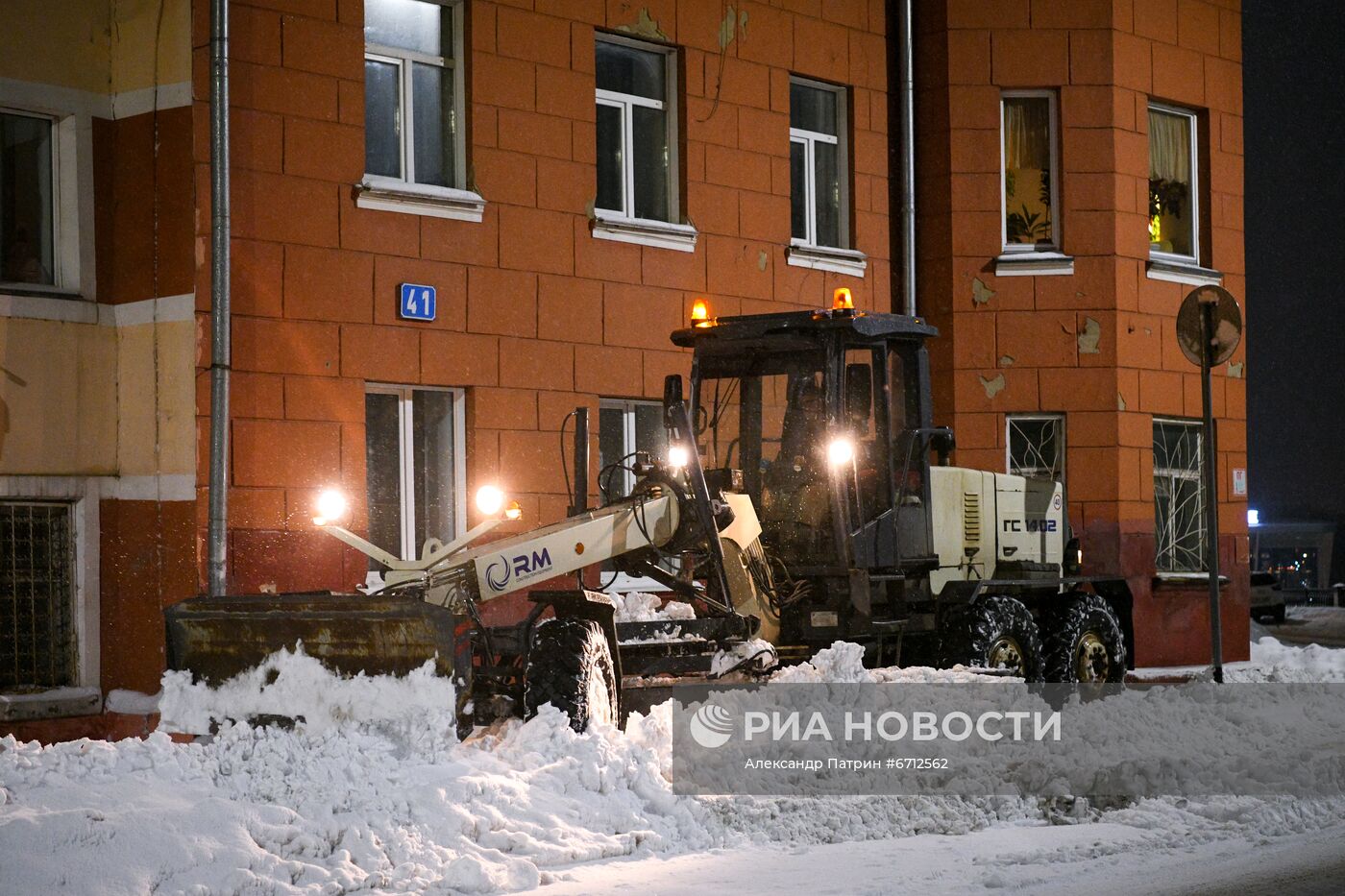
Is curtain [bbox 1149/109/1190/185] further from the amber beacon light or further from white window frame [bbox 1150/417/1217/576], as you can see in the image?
the amber beacon light

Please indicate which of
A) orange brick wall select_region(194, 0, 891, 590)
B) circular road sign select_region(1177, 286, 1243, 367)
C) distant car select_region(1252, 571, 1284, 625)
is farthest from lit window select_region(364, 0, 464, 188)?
distant car select_region(1252, 571, 1284, 625)

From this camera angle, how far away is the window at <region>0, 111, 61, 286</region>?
474 inches

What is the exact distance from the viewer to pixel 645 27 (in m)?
14.4

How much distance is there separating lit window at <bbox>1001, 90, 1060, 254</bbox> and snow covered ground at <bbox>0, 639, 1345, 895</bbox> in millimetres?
9432

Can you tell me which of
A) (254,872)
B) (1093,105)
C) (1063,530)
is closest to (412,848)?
(254,872)

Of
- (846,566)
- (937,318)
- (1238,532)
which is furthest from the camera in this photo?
(1238,532)

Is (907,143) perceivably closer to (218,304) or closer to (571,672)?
(218,304)

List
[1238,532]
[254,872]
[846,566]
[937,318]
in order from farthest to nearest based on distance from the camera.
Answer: [1238,532]
[937,318]
[846,566]
[254,872]

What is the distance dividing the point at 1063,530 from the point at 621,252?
4283 mm

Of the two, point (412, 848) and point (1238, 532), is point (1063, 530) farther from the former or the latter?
point (412, 848)

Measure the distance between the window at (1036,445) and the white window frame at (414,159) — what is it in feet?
20.5

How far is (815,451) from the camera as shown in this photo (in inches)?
428

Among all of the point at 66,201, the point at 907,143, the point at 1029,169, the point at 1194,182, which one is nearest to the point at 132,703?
the point at 66,201

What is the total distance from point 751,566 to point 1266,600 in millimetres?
15242
